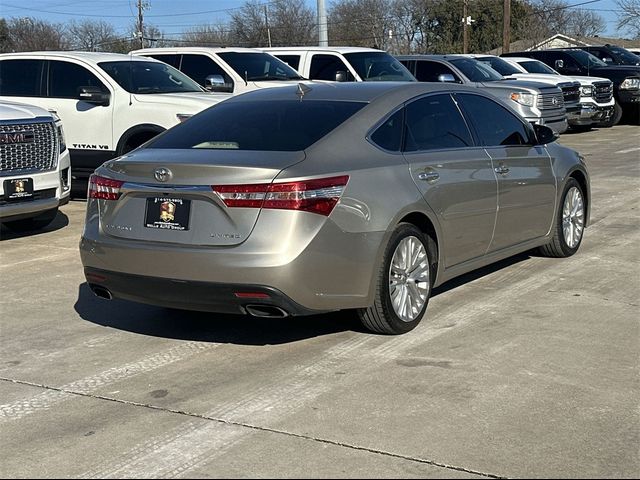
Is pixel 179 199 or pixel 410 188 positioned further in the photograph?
pixel 410 188

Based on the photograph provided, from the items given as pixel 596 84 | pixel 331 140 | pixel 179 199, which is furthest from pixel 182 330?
pixel 596 84

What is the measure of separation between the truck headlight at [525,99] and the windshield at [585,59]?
7.93 meters

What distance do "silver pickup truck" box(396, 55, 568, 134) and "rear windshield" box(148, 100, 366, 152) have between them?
1059 centimetres

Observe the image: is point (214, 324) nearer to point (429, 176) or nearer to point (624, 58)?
point (429, 176)

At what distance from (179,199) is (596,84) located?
18.6m

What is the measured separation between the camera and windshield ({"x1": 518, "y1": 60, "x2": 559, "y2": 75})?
23683 millimetres

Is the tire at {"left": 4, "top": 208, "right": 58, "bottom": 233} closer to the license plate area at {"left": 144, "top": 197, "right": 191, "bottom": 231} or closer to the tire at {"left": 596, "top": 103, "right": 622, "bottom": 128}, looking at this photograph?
the license plate area at {"left": 144, "top": 197, "right": 191, "bottom": 231}

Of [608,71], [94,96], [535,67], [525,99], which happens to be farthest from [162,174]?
[608,71]

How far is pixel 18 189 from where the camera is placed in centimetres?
930

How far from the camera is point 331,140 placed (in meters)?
5.84

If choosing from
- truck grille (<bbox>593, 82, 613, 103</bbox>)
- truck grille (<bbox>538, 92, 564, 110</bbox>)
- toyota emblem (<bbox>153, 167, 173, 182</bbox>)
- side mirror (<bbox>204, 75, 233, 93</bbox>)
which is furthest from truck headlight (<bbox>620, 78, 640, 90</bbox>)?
toyota emblem (<bbox>153, 167, 173, 182</bbox>)

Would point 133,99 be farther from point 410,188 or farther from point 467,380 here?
point 467,380

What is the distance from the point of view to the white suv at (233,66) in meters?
14.4

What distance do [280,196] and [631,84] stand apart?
21228mm
